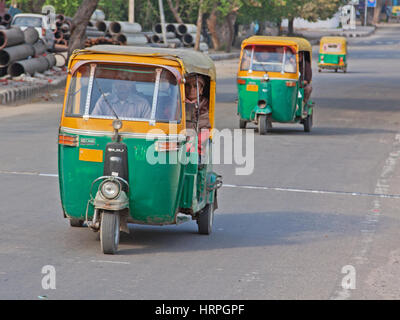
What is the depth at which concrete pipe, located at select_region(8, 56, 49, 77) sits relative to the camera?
1283 inches

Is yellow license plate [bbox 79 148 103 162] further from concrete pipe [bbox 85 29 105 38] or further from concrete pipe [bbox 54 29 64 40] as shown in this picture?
concrete pipe [bbox 85 29 105 38]

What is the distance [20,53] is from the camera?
33.0 metres

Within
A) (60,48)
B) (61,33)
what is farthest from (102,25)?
(60,48)

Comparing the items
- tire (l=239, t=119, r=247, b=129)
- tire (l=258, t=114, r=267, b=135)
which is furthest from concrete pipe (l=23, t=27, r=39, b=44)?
tire (l=258, t=114, r=267, b=135)

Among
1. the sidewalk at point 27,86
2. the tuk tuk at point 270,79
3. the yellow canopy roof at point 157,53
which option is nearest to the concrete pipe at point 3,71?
the sidewalk at point 27,86

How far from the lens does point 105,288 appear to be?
7.65 metres

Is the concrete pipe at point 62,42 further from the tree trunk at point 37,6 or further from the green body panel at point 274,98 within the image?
the green body panel at point 274,98

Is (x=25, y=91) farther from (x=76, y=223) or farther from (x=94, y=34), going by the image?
(x=94, y=34)

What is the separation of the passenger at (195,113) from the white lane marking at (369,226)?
2008 millimetres

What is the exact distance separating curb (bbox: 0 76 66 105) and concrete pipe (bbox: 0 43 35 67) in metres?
1.48

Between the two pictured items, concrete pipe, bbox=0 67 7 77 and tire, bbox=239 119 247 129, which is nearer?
tire, bbox=239 119 247 129

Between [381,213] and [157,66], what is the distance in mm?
Answer: 4546

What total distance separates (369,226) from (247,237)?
1.81m
